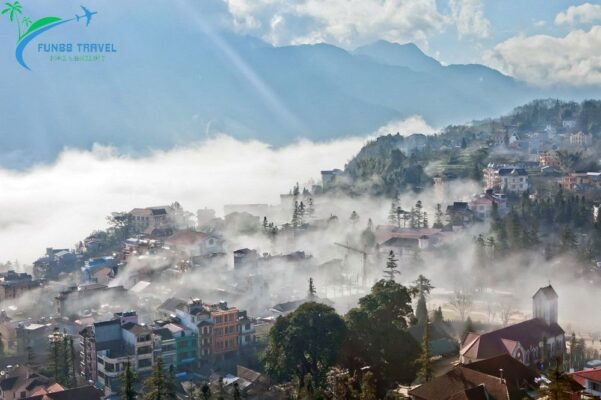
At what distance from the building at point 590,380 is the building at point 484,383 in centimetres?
182

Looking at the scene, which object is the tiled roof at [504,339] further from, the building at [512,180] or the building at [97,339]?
the building at [512,180]

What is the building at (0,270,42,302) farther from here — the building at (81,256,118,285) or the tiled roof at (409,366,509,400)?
the tiled roof at (409,366,509,400)

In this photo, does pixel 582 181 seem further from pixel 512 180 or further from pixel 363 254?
pixel 363 254

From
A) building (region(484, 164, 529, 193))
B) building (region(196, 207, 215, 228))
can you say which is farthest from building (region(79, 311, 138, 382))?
building (region(484, 164, 529, 193))

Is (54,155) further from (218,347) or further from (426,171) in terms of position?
(218,347)

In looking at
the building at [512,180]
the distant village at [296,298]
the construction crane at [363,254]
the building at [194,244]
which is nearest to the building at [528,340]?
the distant village at [296,298]

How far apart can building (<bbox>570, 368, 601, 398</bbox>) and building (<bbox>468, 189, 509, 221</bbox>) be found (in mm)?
41767

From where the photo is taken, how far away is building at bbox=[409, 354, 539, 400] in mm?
26703

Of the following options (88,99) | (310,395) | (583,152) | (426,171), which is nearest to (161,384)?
(310,395)

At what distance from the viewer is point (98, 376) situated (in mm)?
39062

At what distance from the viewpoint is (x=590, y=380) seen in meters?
29.2

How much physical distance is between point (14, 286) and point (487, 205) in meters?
47.8

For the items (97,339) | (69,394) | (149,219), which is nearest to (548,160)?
(149,219)

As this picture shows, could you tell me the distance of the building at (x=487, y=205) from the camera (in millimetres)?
71125
